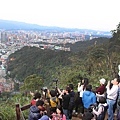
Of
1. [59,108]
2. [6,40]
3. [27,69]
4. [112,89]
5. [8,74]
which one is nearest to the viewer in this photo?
[59,108]

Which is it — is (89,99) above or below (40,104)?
below

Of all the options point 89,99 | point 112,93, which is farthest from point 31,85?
point 112,93

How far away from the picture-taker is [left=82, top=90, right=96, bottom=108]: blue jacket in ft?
18.2

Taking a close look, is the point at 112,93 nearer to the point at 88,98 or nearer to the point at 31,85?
the point at 88,98

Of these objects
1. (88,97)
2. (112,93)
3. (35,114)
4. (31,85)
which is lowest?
(31,85)

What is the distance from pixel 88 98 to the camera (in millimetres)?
5605

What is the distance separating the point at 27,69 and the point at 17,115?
1877 inches

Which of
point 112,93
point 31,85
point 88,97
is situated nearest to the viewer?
point 112,93

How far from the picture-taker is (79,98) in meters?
6.08

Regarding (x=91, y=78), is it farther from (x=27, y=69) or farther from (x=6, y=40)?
(x=6, y=40)

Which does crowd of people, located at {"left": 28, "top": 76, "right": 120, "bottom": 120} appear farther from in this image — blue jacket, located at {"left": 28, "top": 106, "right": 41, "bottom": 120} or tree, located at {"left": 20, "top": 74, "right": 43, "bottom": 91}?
tree, located at {"left": 20, "top": 74, "right": 43, "bottom": 91}

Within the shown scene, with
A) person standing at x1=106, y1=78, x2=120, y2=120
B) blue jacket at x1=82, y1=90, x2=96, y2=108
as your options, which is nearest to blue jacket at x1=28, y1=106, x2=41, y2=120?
blue jacket at x1=82, y1=90, x2=96, y2=108

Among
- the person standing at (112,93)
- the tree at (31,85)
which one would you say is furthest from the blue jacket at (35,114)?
the tree at (31,85)

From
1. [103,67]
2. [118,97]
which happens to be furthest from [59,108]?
[103,67]
